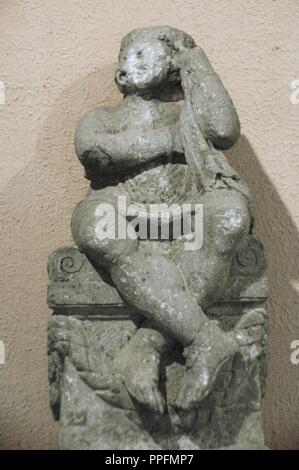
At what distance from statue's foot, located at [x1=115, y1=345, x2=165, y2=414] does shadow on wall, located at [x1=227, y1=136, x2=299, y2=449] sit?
678 millimetres

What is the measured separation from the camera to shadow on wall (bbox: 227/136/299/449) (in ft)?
7.24

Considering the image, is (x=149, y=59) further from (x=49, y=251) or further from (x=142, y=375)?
(x=142, y=375)

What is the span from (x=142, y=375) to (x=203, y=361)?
0.50ft

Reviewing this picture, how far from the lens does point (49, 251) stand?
2242mm

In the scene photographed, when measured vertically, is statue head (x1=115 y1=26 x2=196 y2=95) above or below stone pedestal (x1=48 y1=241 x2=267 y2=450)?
above

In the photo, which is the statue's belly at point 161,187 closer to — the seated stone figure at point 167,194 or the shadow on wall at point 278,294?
the seated stone figure at point 167,194

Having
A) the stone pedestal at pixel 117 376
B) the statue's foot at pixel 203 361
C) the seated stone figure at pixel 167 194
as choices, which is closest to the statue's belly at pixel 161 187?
the seated stone figure at pixel 167 194

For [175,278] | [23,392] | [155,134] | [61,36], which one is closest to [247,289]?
[175,278]

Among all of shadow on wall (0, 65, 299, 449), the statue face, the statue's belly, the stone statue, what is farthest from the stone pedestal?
the statue face

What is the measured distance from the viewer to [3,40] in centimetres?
229

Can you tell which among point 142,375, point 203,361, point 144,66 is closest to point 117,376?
point 142,375

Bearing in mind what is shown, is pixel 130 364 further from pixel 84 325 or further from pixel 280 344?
pixel 280 344

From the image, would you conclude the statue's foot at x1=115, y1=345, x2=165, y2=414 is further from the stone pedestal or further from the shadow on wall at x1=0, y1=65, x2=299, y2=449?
the shadow on wall at x1=0, y1=65, x2=299, y2=449

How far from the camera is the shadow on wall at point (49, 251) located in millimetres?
2188
